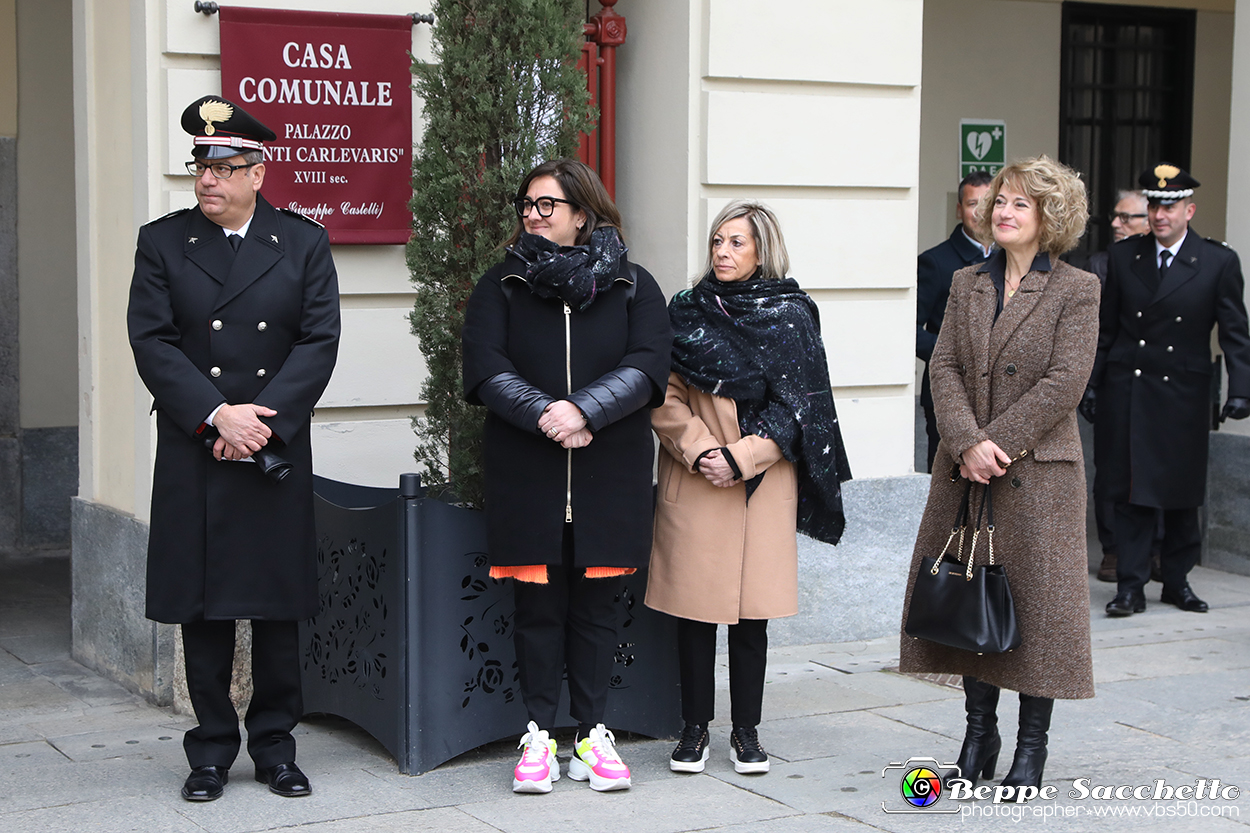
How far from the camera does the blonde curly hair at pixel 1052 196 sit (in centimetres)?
450

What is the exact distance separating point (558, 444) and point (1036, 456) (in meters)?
1.41

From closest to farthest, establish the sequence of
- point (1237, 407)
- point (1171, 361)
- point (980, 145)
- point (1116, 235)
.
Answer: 1. point (1237, 407)
2. point (1171, 361)
3. point (1116, 235)
4. point (980, 145)

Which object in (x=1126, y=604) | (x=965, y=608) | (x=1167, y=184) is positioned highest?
(x=1167, y=184)

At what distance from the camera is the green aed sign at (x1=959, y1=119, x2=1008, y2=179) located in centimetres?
955

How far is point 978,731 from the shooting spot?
4625 millimetres

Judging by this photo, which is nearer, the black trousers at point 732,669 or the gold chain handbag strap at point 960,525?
the gold chain handbag strap at point 960,525

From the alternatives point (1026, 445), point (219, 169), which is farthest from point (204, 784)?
point (1026, 445)

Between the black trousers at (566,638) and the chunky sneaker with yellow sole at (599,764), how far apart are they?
68 millimetres

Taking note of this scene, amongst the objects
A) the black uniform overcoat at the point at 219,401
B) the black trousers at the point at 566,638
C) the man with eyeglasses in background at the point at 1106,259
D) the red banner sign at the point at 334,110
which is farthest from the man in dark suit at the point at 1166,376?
the black uniform overcoat at the point at 219,401

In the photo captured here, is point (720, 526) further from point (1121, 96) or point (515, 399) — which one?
point (1121, 96)

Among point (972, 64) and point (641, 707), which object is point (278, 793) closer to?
point (641, 707)

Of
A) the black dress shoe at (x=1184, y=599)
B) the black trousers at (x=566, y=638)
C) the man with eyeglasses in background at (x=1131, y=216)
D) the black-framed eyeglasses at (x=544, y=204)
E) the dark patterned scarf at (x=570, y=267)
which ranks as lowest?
the black dress shoe at (x=1184, y=599)

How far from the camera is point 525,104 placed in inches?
195

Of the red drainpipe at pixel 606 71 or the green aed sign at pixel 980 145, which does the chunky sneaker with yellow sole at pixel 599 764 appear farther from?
the green aed sign at pixel 980 145
